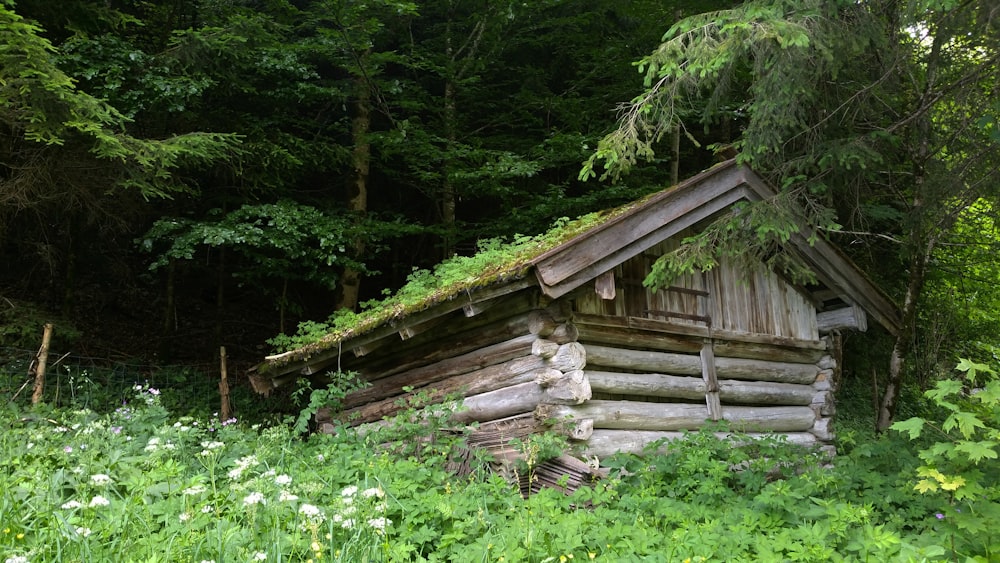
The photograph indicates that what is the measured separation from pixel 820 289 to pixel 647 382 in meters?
4.21

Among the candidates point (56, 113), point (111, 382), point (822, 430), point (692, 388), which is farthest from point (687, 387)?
point (111, 382)

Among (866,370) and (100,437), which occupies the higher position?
(866,370)

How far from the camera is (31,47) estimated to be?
6793mm

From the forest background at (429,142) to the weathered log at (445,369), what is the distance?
1.99 metres

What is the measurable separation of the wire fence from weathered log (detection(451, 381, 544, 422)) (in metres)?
4.48

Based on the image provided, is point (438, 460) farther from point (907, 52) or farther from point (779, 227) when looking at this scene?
point (907, 52)

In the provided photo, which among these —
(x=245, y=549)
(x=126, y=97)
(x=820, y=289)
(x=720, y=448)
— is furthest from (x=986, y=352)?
(x=126, y=97)

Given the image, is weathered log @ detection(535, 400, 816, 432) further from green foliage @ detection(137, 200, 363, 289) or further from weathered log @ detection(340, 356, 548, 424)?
green foliage @ detection(137, 200, 363, 289)

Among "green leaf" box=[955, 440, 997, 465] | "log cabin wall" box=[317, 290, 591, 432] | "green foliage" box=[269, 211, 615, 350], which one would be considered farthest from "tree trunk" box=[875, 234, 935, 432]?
"green leaf" box=[955, 440, 997, 465]

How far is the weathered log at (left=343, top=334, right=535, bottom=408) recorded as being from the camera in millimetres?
6939

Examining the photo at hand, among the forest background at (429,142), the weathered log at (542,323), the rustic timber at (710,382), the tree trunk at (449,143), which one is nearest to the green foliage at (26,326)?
the forest background at (429,142)

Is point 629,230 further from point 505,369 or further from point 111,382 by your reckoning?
point 111,382

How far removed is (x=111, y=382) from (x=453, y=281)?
6.83m

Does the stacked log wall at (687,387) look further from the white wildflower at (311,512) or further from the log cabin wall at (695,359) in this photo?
the white wildflower at (311,512)
